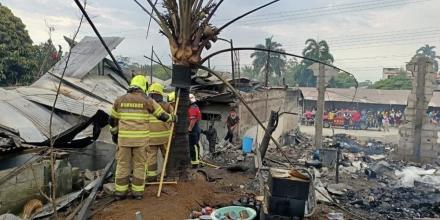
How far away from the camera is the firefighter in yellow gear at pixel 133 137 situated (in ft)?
18.6

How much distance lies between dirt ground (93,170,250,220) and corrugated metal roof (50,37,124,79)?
6592 mm

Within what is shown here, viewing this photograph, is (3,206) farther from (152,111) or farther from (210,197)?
(210,197)

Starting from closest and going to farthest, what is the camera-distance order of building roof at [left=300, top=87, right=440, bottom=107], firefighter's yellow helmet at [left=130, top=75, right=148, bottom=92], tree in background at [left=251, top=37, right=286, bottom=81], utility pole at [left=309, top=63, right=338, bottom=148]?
firefighter's yellow helmet at [left=130, top=75, right=148, bottom=92], utility pole at [left=309, top=63, right=338, bottom=148], building roof at [left=300, top=87, right=440, bottom=107], tree in background at [left=251, top=37, right=286, bottom=81]

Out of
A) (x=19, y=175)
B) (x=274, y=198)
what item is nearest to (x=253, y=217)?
(x=274, y=198)

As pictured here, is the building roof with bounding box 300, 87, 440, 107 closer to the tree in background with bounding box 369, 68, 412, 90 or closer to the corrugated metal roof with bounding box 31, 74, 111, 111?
the tree in background with bounding box 369, 68, 412, 90

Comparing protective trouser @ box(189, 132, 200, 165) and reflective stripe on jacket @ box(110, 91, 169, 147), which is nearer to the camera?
reflective stripe on jacket @ box(110, 91, 169, 147)

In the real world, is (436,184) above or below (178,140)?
below

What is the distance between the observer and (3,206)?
518cm

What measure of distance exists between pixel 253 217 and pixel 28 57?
57.5 ft

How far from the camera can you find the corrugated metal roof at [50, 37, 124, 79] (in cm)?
1199

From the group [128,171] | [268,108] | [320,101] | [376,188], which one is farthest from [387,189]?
[268,108]

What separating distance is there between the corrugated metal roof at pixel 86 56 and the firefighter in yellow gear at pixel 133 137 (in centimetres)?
670

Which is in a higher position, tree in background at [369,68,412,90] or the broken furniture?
tree in background at [369,68,412,90]

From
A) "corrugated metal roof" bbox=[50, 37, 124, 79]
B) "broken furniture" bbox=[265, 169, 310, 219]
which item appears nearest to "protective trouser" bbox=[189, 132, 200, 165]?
"broken furniture" bbox=[265, 169, 310, 219]
